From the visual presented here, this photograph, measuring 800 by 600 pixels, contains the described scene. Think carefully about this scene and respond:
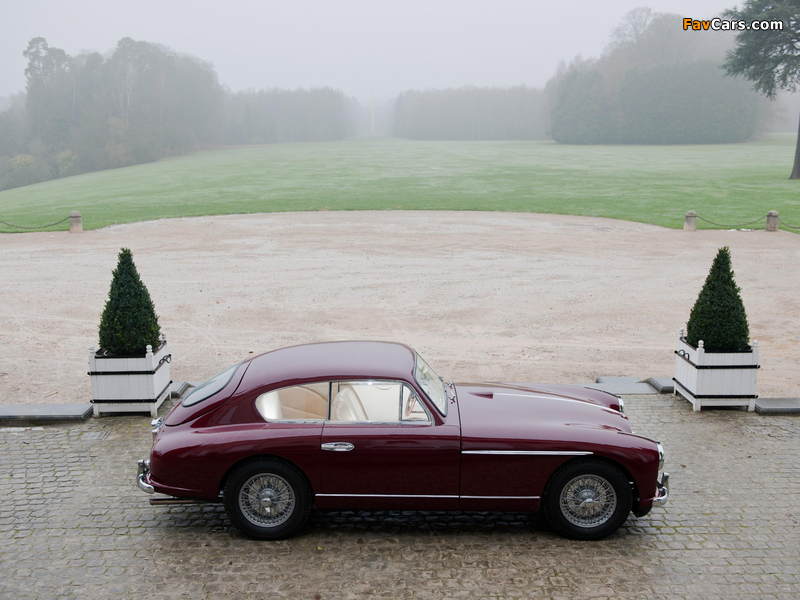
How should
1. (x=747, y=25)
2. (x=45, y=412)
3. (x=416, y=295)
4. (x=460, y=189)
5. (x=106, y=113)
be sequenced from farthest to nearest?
1. (x=106, y=113)
2. (x=460, y=189)
3. (x=747, y=25)
4. (x=416, y=295)
5. (x=45, y=412)

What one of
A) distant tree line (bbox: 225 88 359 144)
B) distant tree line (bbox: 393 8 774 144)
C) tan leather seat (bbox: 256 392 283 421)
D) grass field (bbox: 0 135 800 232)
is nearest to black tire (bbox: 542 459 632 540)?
tan leather seat (bbox: 256 392 283 421)

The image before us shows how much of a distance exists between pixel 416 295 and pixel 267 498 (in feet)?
35.7

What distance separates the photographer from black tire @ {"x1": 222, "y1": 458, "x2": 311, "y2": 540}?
5996mm

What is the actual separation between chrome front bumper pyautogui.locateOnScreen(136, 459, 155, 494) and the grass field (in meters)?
26.2

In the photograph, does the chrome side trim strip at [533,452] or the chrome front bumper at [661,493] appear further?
the chrome front bumper at [661,493]

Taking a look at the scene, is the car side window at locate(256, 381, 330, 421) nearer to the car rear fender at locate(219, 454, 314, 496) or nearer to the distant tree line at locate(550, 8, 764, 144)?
the car rear fender at locate(219, 454, 314, 496)

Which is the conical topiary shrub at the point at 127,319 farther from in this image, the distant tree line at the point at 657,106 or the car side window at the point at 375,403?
the distant tree line at the point at 657,106

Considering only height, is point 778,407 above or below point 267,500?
below

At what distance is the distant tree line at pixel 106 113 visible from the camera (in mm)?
90000

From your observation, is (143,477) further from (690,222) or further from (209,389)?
(690,222)

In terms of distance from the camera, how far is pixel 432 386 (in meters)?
6.59

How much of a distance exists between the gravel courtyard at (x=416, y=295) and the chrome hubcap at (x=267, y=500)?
5.28 metres

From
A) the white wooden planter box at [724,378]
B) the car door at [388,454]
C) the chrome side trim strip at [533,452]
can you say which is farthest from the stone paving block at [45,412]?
the white wooden planter box at [724,378]

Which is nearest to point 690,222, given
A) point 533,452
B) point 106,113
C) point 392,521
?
point 533,452
